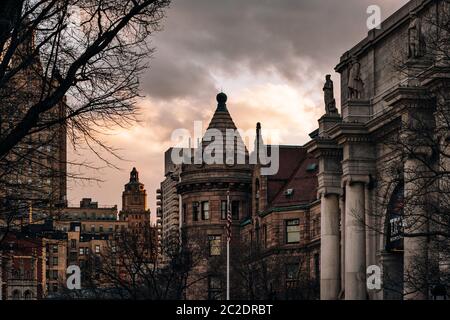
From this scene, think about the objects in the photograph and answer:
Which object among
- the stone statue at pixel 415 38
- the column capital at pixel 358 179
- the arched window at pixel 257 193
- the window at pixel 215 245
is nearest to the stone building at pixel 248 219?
the window at pixel 215 245

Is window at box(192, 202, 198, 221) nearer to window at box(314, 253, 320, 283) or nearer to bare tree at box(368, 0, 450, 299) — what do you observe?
window at box(314, 253, 320, 283)

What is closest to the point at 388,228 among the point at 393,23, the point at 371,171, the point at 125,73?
the point at 371,171

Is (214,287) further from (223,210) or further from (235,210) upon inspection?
(235,210)

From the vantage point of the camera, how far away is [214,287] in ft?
438

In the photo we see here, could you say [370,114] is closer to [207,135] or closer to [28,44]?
[28,44]

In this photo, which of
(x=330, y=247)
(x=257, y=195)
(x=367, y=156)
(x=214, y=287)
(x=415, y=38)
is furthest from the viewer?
(x=214, y=287)

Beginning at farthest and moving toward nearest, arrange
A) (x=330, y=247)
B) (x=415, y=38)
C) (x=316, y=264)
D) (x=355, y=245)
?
(x=316, y=264) < (x=330, y=247) < (x=355, y=245) < (x=415, y=38)

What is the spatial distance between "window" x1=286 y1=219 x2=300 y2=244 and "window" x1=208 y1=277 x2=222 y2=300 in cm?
1022

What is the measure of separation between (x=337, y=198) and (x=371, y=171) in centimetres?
646

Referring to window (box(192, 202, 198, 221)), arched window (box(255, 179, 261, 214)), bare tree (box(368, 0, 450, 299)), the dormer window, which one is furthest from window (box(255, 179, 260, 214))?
bare tree (box(368, 0, 450, 299))

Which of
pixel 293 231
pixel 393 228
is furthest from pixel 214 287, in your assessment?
pixel 393 228

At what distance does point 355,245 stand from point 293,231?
44.1 meters

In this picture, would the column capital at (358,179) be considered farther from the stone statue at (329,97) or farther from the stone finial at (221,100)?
the stone finial at (221,100)

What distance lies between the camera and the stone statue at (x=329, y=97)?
3270 inches
